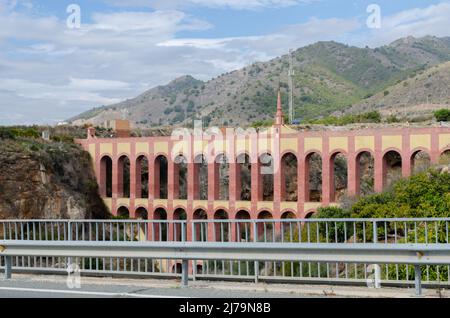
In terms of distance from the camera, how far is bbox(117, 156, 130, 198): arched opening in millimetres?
51741

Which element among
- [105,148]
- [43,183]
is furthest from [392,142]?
[105,148]

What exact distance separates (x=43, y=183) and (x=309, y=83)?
308 feet

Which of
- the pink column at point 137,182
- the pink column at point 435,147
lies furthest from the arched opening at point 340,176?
the pink column at point 137,182

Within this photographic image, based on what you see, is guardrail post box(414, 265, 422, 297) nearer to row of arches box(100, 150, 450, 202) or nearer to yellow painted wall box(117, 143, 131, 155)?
row of arches box(100, 150, 450, 202)

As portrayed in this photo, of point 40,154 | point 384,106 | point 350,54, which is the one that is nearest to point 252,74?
point 350,54

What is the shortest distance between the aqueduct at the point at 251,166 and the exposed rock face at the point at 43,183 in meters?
2.80

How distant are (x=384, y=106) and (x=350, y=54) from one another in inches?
2738

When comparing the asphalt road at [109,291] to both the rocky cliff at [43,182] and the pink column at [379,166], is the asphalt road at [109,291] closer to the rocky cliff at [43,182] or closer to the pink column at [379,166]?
the rocky cliff at [43,182]

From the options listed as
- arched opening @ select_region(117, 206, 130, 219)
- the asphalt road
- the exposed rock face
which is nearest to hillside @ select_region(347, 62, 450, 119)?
arched opening @ select_region(117, 206, 130, 219)

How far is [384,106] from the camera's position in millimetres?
96188

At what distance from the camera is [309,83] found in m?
132

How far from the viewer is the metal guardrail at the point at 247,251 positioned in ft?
29.1

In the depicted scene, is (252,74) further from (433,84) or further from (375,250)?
(375,250)
